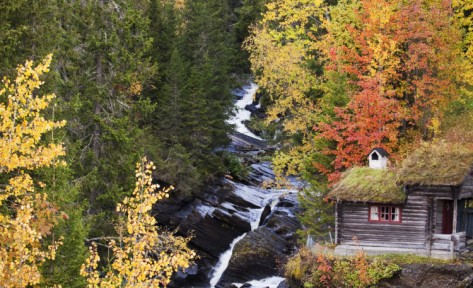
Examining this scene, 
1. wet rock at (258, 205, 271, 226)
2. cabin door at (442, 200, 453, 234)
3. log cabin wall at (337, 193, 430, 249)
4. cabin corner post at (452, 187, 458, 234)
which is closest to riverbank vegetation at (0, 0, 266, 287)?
wet rock at (258, 205, 271, 226)

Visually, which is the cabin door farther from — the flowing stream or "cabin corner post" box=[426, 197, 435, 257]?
the flowing stream

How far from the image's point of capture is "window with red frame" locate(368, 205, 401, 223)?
28.3 m

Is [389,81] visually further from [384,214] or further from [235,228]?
[235,228]

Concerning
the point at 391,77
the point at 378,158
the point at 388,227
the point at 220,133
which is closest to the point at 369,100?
the point at 378,158

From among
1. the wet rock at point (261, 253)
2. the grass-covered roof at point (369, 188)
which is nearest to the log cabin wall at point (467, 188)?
the grass-covered roof at point (369, 188)

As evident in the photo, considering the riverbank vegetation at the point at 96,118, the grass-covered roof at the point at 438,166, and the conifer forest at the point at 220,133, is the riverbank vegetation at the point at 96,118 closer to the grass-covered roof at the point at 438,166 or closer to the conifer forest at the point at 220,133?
the conifer forest at the point at 220,133

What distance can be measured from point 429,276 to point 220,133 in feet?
76.8

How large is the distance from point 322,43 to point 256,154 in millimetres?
18363

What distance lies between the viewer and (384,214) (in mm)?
28484

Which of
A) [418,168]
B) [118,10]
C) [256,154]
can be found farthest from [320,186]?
[256,154]

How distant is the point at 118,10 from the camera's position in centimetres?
3067

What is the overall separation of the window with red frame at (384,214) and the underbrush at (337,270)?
2252mm

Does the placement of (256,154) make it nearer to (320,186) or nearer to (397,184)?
(320,186)

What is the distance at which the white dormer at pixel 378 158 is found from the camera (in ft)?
98.1
